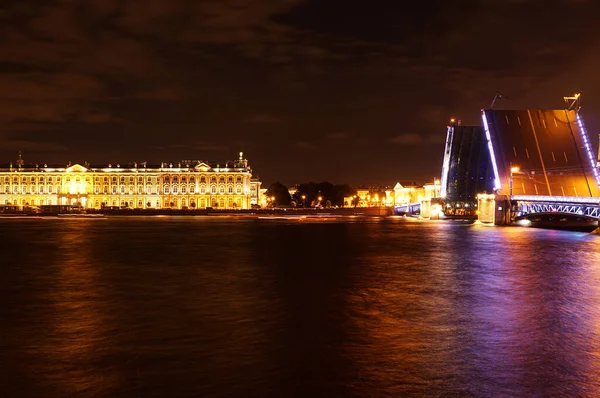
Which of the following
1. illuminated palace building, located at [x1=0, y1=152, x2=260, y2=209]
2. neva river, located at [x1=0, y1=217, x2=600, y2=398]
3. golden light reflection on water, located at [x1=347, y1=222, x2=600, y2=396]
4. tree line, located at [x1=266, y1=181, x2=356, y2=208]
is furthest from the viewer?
tree line, located at [x1=266, y1=181, x2=356, y2=208]

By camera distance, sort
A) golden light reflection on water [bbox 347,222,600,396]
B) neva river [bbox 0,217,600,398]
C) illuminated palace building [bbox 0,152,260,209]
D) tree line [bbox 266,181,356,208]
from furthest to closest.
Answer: tree line [bbox 266,181,356,208]
illuminated palace building [bbox 0,152,260,209]
golden light reflection on water [bbox 347,222,600,396]
neva river [bbox 0,217,600,398]

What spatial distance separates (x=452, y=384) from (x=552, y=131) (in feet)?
131

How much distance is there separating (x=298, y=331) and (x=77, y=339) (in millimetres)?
2583

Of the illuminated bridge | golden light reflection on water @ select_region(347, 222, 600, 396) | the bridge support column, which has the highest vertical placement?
the illuminated bridge

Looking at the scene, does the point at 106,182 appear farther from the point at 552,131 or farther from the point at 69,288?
the point at 69,288

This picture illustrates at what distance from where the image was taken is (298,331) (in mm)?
7438

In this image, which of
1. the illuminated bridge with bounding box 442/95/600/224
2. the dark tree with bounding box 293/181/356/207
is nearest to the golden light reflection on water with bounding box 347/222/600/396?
the illuminated bridge with bounding box 442/95/600/224

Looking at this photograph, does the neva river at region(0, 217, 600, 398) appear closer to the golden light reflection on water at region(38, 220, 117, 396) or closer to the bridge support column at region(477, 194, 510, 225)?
the golden light reflection on water at region(38, 220, 117, 396)

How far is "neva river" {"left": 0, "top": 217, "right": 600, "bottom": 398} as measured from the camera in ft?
17.3

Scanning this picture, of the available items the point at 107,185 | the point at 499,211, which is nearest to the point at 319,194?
the point at 107,185

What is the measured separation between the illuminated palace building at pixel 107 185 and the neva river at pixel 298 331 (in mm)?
93504

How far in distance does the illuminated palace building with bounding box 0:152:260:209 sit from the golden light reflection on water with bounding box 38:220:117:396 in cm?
9601

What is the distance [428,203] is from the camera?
2459 inches

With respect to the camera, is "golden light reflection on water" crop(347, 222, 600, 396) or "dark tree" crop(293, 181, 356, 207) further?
"dark tree" crop(293, 181, 356, 207)
